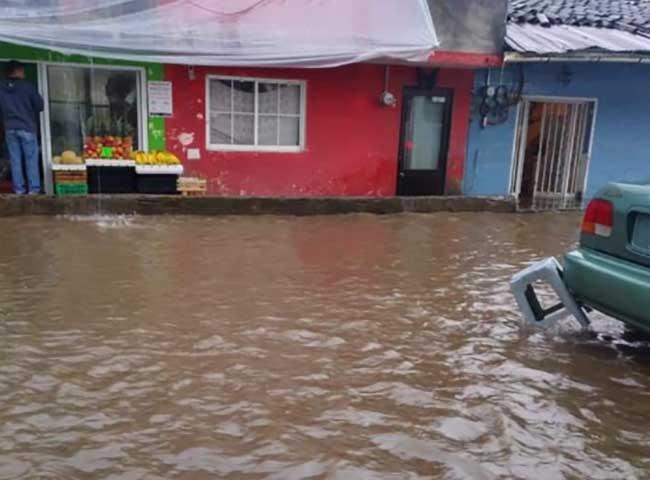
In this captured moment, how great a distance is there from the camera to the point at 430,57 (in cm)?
980

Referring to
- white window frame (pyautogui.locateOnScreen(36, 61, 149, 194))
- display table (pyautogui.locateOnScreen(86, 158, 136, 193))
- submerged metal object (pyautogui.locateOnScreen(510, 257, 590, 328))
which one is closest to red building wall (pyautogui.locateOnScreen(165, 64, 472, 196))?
white window frame (pyautogui.locateOnScreen(36, 61, 149, 194))

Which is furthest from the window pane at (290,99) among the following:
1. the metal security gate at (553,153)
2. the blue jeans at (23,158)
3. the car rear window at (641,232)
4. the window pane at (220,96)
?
the car rear window at (641,232)

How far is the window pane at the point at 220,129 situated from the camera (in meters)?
10.1

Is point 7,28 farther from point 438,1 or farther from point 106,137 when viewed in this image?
point 438,1

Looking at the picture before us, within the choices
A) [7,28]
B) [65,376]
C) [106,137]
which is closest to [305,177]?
[106,137]

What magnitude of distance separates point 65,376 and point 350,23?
7.27 m

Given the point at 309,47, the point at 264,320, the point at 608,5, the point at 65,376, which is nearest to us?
the point at 65,376

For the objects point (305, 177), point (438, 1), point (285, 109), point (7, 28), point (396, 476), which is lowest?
point (396, 476)

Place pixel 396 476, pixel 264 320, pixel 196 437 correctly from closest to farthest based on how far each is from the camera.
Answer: pixel 396 476 → pixel 196 437 → pixel 264 320

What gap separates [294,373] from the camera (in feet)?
13.2

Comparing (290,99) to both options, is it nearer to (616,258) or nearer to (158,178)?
(158,178)

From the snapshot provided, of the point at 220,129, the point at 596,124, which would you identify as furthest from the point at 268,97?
the point at 596,124

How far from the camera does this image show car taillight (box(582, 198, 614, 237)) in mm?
4203

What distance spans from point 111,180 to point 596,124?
8.62 metres
